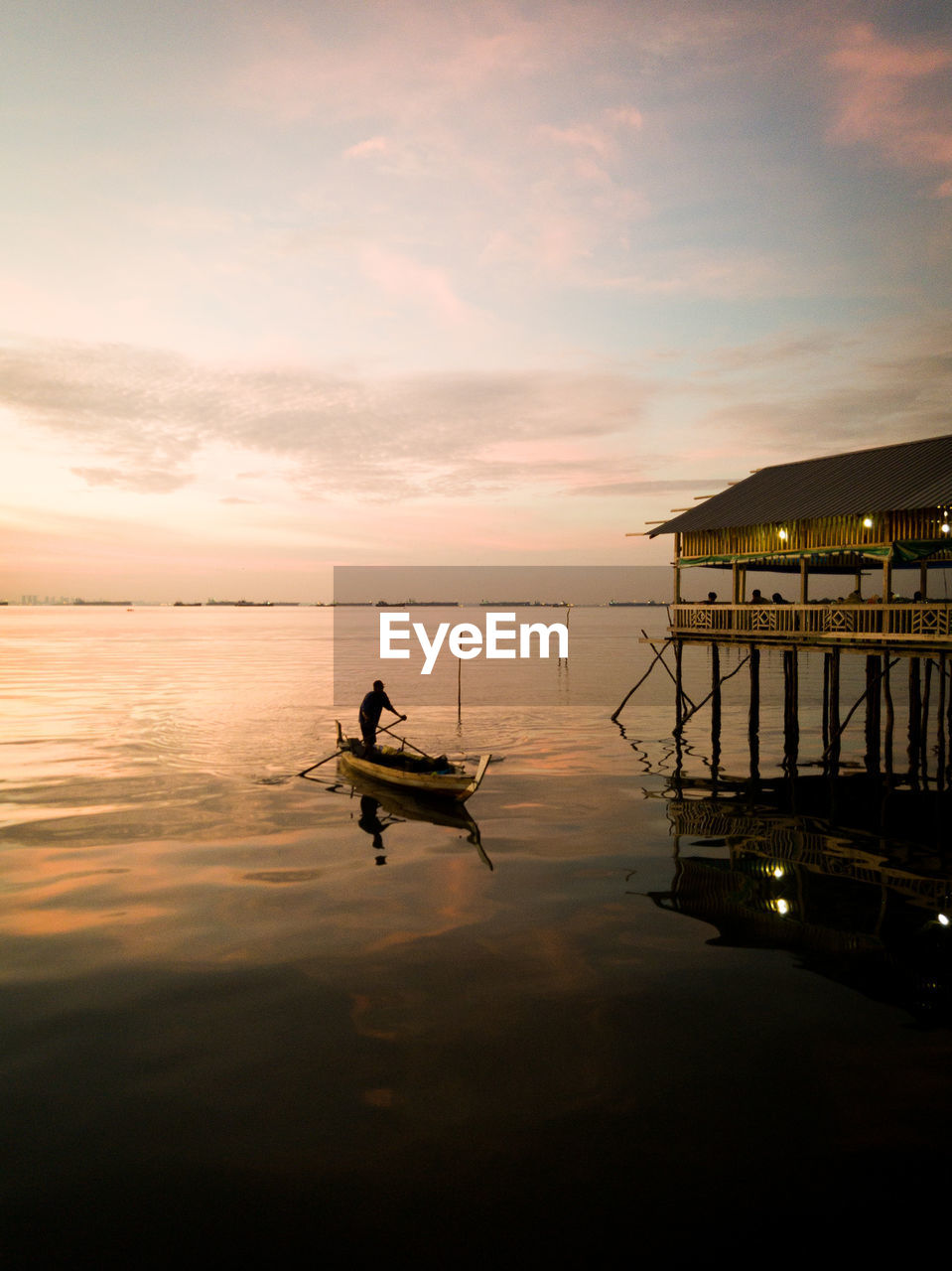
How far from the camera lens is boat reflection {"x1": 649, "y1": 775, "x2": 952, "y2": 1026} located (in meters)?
10.8

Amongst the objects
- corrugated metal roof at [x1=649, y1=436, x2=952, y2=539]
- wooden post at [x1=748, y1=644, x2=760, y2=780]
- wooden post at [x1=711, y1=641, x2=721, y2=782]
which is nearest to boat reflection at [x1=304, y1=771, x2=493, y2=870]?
wooden post at [x1=711, y1=641, x2=721, y2=782]

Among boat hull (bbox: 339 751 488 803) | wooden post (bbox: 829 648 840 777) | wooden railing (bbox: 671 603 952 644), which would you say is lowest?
boat hull (bbox: 339 751 488 803)

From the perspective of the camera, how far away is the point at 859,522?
956 inches

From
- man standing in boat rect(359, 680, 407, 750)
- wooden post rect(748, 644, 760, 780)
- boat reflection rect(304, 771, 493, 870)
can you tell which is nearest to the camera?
boat reflection rect(304, 771, 493, 870)

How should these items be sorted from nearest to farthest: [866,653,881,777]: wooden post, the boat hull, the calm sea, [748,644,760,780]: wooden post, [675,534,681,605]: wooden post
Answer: the calm sea → the boat hull → [866,653,881,777]: wooden post → [748,644,760,780]: wooden post → [675,534,681,605]: wooden post

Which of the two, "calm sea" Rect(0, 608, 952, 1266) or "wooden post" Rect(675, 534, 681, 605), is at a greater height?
"wooden post" Rect(675, 534, 681, 605)

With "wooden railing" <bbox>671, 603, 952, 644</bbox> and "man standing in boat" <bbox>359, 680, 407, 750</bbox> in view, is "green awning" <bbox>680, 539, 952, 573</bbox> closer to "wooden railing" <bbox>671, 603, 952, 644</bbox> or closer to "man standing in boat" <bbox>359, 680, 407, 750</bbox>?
"wooden railing" <bbox>671, 603, 952, 644</bbox>

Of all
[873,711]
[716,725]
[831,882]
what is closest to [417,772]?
[831,882]

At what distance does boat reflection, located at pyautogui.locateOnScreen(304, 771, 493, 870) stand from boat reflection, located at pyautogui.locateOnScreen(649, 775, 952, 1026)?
4.74 metres

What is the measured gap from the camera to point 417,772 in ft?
68.0

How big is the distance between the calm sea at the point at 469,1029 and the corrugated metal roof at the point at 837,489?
9088mm

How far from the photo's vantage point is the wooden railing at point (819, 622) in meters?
20.2

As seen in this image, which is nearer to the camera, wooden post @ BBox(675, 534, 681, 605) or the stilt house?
the stilt house

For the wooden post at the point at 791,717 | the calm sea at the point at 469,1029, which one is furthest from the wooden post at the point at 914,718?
the calm sea at the point at 469,1029
